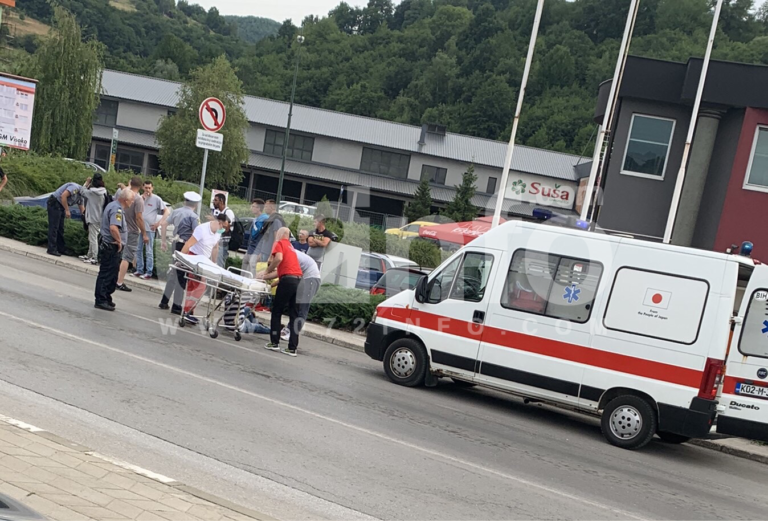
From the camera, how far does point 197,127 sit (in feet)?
194

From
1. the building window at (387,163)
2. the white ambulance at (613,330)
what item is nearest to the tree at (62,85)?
the building window at (387,163)

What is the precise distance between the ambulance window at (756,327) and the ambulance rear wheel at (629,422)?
1630 mm

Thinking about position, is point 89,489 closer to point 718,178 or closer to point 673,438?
point 673,438

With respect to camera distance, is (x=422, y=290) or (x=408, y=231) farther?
(x=408, y=231)

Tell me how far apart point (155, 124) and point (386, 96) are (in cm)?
5707

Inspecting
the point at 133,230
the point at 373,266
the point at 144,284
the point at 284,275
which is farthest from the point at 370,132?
the point at 284,275

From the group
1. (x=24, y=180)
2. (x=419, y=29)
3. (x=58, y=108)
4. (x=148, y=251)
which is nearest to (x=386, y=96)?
(x=419, y=29)

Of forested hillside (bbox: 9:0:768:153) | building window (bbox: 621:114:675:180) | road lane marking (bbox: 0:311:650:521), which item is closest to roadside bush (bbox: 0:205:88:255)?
road lane marking (bbox: 0:311:650:521)

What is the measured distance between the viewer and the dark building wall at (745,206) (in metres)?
23.8

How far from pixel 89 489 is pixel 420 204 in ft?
191

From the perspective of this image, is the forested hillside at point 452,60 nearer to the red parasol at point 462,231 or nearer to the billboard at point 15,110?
the red parasol at point 462,231

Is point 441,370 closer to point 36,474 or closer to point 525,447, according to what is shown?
point 525,447

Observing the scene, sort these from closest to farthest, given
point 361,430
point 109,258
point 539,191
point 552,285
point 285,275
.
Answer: point 361,430, point 552,285, point 285,275, point 109,258, point 539,191

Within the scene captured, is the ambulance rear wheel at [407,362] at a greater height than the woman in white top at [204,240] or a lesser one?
lesser
